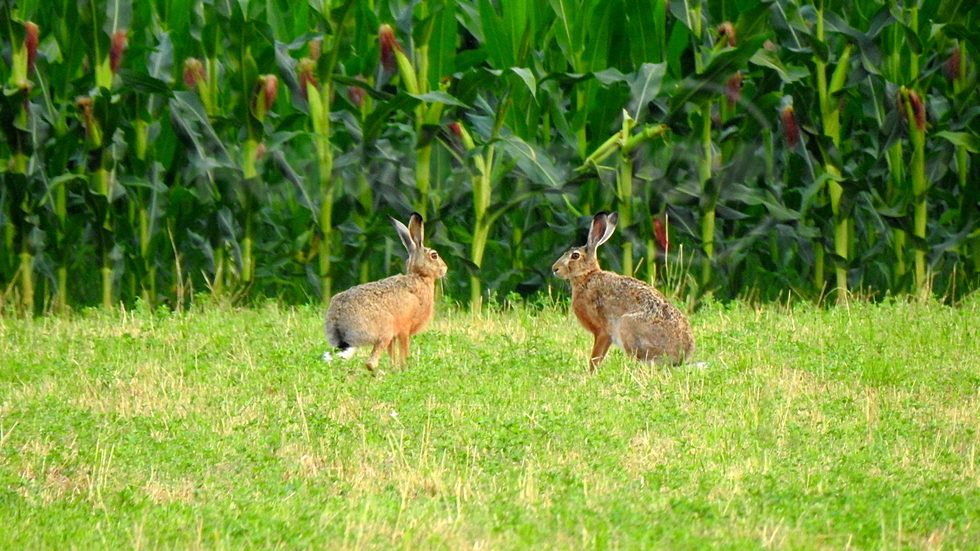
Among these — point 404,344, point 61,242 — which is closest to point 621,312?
point 404,344

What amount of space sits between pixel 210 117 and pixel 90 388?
439 centimetres

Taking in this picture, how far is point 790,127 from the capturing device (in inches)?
489

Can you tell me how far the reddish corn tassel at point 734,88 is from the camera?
40.2ft

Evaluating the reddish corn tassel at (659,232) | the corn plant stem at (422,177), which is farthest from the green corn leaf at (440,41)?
the reddish corn tassel at (659,232)

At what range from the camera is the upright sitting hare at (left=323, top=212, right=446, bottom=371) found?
28.3 ft

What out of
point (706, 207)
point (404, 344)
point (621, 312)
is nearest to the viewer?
point (621, 312)

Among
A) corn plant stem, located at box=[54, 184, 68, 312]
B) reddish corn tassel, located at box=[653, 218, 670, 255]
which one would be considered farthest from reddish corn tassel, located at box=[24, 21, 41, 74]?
reddish corn tassel, located at box=[653, 218, 670, 255]

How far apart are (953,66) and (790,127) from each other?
66.5 inches

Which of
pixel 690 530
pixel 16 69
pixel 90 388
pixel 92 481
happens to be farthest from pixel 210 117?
pixel 690 530

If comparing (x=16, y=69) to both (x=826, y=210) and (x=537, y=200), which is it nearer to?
(x=537, y=200)

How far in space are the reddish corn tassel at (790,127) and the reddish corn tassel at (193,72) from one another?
18.1ft

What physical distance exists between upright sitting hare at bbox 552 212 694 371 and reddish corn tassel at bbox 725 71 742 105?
3065 mm

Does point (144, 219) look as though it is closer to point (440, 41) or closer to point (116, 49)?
point (116, 49)

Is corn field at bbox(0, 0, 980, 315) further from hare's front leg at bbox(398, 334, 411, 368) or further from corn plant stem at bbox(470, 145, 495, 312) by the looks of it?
hare's front leg at bbox(398, 334, 411, 368)
